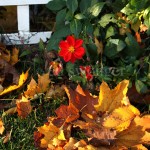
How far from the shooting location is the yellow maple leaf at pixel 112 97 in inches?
101

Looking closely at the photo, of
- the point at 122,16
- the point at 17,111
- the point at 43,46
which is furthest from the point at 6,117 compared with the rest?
the point at 122,16

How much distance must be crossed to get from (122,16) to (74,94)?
636 millimetres

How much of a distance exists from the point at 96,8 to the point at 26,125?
84 cm

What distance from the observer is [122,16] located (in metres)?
2.99

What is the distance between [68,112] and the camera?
2.69 meters

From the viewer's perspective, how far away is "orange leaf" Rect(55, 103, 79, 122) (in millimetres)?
2670

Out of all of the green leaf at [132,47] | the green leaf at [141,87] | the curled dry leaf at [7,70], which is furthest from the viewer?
the curled dry leaf at [7,70]

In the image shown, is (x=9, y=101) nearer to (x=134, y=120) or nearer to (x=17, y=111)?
(x=17, y=111)

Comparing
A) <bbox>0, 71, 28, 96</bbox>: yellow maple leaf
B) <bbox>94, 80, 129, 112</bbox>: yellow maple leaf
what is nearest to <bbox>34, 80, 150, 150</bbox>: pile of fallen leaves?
<bbox>94, 80, 129, 112</bbox>: yellow maple leaf

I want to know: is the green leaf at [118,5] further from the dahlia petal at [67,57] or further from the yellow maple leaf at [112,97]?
the yellow maple leaf at [112,97]

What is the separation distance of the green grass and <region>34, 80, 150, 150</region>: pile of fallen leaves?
9 centimetres

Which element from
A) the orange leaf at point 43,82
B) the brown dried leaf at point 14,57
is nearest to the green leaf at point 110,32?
the orange leaf at point 43,82

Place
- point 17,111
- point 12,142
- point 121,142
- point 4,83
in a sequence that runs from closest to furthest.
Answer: point 121,142 < point 12,142 < point 17,111 < point 4,83

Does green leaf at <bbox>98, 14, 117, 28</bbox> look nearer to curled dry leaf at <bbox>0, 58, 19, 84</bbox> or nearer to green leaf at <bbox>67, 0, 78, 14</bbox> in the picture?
green leaf at <bbox>67, 0, 78, 14</bbox>
